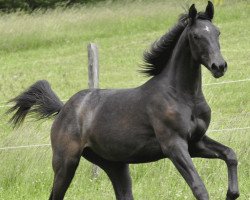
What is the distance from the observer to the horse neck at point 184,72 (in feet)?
22.7

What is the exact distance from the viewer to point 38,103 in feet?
27.8

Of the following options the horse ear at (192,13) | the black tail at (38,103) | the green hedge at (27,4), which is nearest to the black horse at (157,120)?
the horse ear at (192,13)

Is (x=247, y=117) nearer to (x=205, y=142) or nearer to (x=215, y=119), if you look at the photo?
(x=215, y=119)

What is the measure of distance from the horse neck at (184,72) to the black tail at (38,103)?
5.42ft

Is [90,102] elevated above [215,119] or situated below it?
above

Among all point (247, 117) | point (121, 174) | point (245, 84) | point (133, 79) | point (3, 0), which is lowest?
point (3, 0)

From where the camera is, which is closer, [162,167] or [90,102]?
[90,102]

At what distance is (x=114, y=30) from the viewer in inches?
1009

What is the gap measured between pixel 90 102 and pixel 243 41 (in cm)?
1483

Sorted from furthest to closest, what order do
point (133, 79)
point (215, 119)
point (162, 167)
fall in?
1. point (133, 79)
2. point (215, 119)
3. point (162, 167)

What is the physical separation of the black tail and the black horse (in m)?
0.43

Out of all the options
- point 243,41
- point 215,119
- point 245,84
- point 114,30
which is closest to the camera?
point 215,119

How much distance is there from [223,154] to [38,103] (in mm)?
2345

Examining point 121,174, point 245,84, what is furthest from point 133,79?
point 121,174
